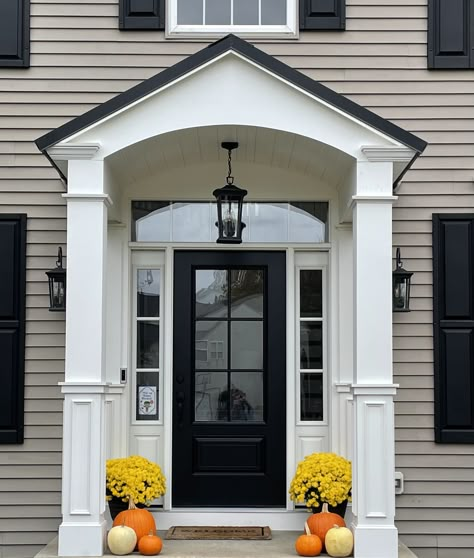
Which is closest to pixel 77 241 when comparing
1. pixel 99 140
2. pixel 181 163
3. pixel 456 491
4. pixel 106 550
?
pixel 99 140

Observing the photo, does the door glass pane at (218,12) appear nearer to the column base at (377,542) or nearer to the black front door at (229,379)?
the black front door at (229,379)

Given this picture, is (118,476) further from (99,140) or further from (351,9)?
(351,9)

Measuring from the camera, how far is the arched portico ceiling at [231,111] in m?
5.39

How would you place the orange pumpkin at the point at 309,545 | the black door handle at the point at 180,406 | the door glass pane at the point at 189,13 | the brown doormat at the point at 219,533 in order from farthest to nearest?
the door glass pane at the point at 189,13 < the black door handle at the point at 180,406 < the brown doormat at the point at 219,533 < the orange pumpkin at the point at 309,545

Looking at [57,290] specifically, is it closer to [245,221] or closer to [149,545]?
[245,221]

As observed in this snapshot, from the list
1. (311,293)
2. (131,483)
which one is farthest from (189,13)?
(131,483)

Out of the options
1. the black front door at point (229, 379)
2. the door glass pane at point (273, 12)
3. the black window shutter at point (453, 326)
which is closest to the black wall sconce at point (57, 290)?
the black front door at point (229, 379)

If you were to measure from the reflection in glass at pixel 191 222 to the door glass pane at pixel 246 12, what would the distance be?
140 centimetres

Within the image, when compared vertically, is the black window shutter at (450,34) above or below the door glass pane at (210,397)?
above

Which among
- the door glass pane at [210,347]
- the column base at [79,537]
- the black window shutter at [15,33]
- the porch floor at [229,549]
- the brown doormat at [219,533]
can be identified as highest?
the black window shutter at [15,33]

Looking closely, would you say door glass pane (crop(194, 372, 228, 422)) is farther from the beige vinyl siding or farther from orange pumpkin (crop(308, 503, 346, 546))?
orange pumpkin (crop(308, 503, 346, 546))

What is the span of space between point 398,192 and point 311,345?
127 centimetres

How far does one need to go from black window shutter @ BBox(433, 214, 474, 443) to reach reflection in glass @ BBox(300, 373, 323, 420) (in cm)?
83

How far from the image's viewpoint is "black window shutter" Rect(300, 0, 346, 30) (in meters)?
6.46
